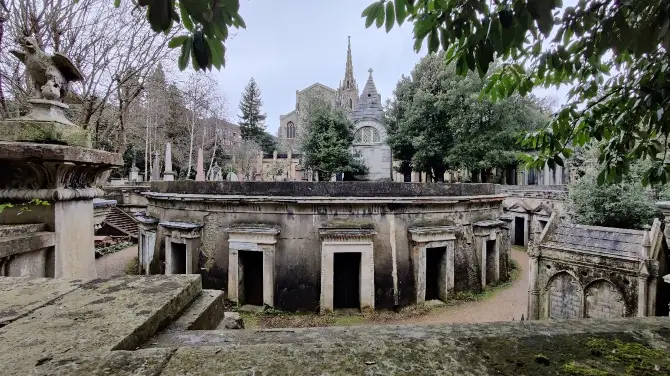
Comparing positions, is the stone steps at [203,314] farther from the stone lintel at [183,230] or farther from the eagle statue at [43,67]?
the stone lintel at [183,230]

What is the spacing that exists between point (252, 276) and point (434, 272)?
244 inches

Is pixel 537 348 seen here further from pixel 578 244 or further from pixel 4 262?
pixel 578 244

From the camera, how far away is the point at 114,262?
52.3 feet

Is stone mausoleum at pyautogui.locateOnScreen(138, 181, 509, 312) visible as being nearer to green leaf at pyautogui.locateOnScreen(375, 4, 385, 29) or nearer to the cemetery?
the cemetery

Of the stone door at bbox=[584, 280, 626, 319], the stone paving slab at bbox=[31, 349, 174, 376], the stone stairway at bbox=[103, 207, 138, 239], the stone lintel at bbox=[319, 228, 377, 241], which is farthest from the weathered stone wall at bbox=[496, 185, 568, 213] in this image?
the stone stairway at bbox=[103, 207, 138, 239]

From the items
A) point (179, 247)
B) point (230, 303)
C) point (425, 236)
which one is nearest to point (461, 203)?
point (425, 236)

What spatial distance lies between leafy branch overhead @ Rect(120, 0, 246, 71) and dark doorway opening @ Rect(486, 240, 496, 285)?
1345 cm

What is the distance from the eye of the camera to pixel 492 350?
5.13ft

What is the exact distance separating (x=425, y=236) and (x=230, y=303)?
253 inches

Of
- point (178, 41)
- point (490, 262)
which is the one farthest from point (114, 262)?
point (178, 41)

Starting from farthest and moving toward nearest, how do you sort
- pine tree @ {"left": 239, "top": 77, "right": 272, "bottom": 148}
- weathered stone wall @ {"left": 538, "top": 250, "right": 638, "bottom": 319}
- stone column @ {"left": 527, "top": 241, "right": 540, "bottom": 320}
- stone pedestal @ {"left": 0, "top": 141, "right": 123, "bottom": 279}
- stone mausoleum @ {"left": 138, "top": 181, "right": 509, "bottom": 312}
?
pine tree @ {"left": 239, "top": 77, "right": 272, "bottom": 148}
stone mausoleum @ {"left": 138, "top": 181, "right": 509, "bottom": 312}
stone column @ {"left": 527, "top": 241, "right": 540, "bottom": 320}
weathered stone wall @ {"left": 538, "top": 250, "right": 638, "bottom": 319}
stone pedestal @ {"left": 0, "top": 141, "right": 123, "bottom": 279}

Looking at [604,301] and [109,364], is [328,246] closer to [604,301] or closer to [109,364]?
[604,301]

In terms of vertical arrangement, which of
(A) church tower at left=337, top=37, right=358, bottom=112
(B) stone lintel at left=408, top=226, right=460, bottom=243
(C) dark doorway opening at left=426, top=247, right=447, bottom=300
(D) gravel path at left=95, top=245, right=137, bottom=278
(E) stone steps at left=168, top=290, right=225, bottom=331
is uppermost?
(A) church tower at left=337, top=37, right=358, bottom=112

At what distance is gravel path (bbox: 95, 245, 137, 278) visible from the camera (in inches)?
562
